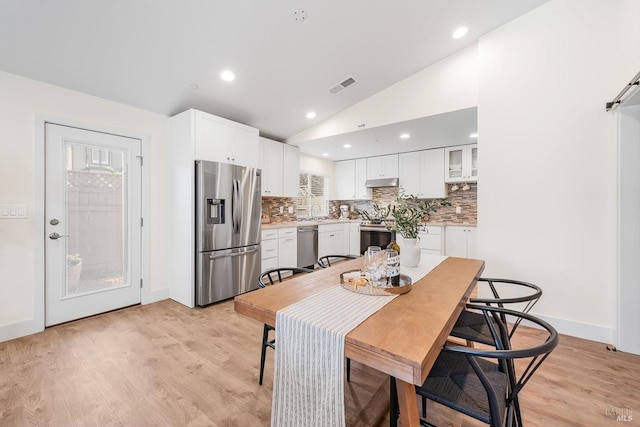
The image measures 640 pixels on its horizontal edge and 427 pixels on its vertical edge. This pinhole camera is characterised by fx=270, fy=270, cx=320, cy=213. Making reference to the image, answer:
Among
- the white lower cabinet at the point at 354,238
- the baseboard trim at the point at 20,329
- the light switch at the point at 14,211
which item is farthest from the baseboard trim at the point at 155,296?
the white lower cabinet at the point at 354,238

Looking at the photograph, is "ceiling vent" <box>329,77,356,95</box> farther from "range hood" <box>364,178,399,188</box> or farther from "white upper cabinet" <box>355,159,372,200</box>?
"white upper cabinet" <box>355,159,372,200</box>

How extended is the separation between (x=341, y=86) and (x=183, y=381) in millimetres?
3394

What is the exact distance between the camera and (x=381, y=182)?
549cm

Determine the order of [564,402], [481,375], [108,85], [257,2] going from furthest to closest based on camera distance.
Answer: [108,85] → [257,2] → [564,402] → [481,375]

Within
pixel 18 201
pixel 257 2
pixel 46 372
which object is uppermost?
pixel 257 2

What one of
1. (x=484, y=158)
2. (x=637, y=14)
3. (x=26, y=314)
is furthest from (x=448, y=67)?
(x=26, y=314)

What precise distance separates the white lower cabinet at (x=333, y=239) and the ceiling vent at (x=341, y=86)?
2416 mm

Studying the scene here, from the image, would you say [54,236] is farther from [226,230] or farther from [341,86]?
[341,86]

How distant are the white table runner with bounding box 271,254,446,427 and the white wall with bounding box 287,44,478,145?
111 inches

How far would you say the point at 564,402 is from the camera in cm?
163

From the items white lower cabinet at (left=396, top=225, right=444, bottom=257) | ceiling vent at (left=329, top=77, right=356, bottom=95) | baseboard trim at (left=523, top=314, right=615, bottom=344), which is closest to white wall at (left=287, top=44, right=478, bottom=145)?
ceiling vent at (left=329, top=77, right=356, bottom=95)

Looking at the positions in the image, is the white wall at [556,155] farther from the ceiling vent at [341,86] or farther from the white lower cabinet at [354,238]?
the white lower cabinet at [354,238]

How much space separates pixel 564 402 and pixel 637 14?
2.76 meters

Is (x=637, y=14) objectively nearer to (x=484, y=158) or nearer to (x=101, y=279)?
(x=484, y=158)
